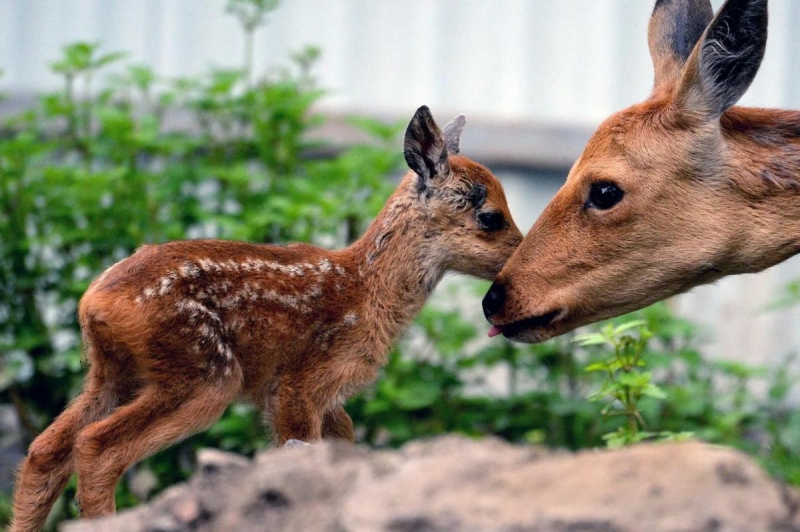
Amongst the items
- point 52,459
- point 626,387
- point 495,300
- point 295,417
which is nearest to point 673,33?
point 495,300

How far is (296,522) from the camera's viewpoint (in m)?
2.98

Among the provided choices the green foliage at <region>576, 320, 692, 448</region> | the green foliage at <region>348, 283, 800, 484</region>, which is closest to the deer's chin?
the green foliage at <region>576, 320, 692, 448</region>

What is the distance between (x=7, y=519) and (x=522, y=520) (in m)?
4.89

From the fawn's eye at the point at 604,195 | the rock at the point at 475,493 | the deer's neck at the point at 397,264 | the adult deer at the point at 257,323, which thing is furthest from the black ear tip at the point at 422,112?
the rock at the point at 475,493

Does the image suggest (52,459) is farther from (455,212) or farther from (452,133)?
(452,133)

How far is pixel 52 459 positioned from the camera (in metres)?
4.44

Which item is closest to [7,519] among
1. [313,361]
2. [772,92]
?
[313,361]

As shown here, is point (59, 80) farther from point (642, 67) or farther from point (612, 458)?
point (612, 458)

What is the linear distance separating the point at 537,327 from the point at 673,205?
2.44ft

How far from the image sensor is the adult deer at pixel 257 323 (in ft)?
14.4

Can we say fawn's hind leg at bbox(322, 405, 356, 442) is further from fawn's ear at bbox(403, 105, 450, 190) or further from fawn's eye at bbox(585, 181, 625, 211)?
fawn's eye at bbox(585, 181, 625, 211)

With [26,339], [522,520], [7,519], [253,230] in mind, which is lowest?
[7,519]

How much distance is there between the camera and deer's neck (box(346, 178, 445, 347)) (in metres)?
5.18

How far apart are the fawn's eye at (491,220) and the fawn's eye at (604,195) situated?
699 millimetres
